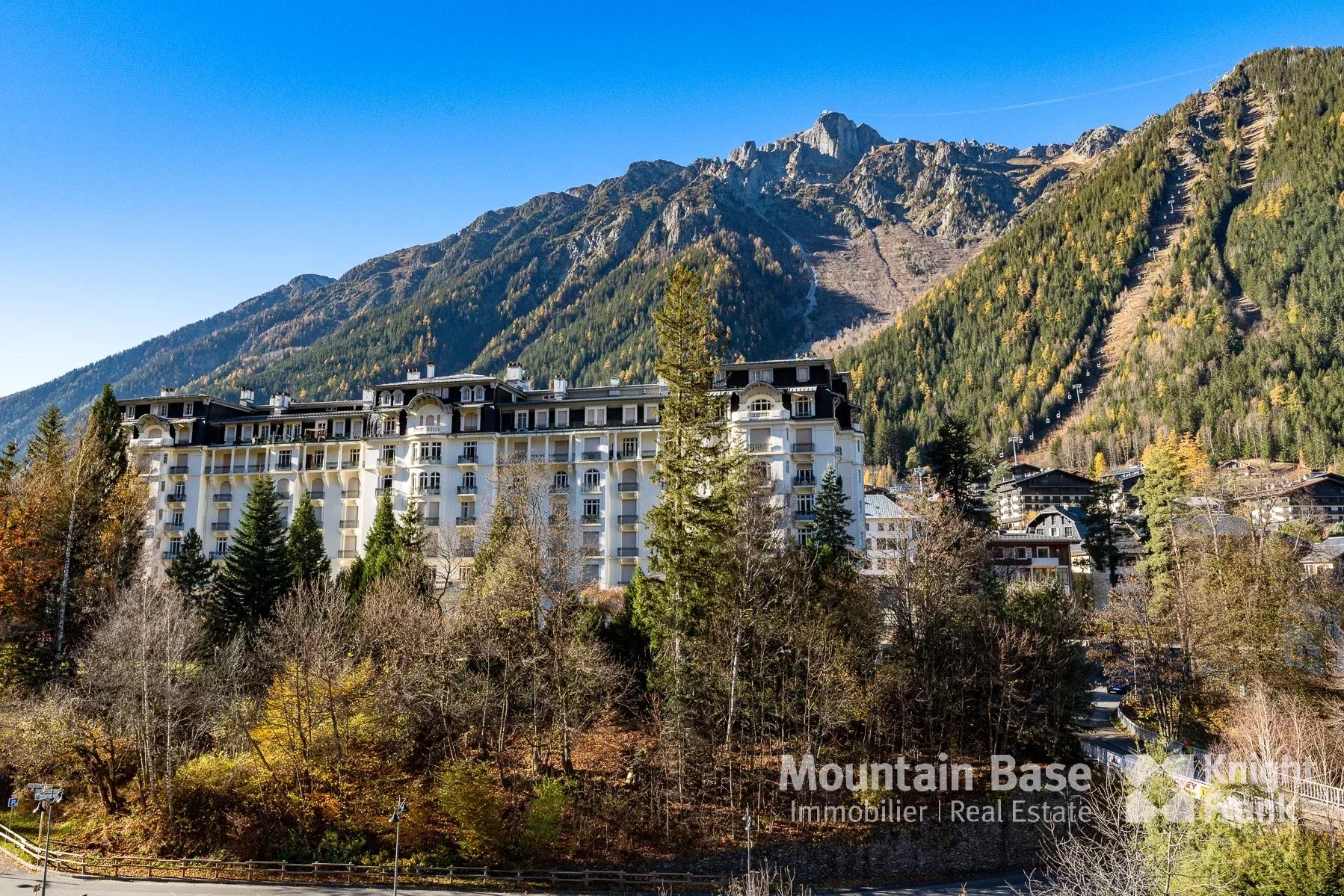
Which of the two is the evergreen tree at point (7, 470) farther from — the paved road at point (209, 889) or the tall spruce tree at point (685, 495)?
the tall spruce tree at point (685, 495)

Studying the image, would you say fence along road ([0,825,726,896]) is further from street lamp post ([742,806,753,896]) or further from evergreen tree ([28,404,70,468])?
evergreen tree ([28,404,70,468])

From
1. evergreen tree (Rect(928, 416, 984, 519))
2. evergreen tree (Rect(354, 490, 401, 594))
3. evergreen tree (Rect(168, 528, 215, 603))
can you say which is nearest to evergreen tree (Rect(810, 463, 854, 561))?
evergreen tree (Rect(928, 416, 984, 519))

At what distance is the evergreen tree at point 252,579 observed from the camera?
156 feet

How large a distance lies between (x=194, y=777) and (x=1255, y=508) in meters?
83.9

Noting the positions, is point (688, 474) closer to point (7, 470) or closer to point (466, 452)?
point (466, 452)

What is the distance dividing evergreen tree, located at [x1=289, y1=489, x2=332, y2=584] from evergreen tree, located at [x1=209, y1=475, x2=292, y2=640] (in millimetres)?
678

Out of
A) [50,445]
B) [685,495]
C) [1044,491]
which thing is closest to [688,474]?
[685,495]

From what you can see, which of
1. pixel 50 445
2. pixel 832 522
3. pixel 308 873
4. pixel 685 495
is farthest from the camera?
pixel 50 445

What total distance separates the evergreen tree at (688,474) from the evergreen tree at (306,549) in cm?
2105

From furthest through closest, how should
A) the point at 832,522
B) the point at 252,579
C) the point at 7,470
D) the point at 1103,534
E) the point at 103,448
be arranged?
the point at 1103,534, the point at 103,448, the point at 7,470, the point at 832,522, the point at 252,579

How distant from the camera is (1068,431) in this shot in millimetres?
188125

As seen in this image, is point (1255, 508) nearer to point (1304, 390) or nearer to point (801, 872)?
point (801, 872)

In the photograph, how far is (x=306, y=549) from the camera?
52.4 meters

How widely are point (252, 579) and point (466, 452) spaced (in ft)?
65.2
